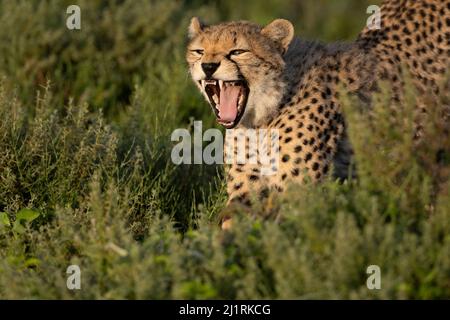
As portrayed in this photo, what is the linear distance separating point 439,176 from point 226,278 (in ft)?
2.65

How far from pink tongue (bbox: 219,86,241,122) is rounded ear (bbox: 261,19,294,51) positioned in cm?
29

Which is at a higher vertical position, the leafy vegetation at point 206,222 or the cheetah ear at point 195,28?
the cheetah ear at point 195,28

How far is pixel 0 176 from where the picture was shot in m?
4.62

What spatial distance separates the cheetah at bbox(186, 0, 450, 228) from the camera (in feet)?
14.0

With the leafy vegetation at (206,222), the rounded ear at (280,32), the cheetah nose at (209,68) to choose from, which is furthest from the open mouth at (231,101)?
the leafy vegetation at (206,222)

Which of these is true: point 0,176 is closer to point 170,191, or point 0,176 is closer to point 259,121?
point 170,191

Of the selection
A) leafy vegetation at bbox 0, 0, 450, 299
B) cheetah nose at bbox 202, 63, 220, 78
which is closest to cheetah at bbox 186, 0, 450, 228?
cheetah nose at bbox 202, 63, 220, 78

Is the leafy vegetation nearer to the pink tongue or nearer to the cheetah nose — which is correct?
the pink tongue

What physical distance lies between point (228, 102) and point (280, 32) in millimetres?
388

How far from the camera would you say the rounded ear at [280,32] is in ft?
14.6

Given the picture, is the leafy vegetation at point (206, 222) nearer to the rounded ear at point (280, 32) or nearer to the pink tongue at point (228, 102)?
the pink tongue at point (228, 102)

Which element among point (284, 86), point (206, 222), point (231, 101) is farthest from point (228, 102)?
point (206, 222)

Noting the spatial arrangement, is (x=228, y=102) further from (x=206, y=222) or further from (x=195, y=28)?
(x=206, y=222)
